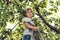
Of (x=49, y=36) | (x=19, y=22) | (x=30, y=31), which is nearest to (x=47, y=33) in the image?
(x=49, y=36)

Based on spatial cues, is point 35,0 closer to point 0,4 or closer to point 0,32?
point 0,4

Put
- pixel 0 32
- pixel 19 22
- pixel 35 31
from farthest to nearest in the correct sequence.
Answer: pixel 19 22 < pixel 0 32 < pixel 35 31

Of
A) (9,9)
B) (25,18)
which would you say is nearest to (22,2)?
(9,9)

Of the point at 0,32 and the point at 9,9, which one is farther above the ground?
the point at 9,9

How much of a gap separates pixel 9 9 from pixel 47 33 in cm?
89

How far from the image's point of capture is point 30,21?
3477mm

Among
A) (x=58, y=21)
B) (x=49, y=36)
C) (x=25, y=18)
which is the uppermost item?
(x=25, y=18)

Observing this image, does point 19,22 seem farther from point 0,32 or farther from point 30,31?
point 30,31

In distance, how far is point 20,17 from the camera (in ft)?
13.2

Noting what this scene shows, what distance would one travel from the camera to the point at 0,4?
4059 millimetres

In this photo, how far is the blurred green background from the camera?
4.00 m

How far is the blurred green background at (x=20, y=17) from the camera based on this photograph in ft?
13.1

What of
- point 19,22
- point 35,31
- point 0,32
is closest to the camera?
point 35,31

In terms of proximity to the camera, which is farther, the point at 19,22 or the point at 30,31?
the point at 19,22
